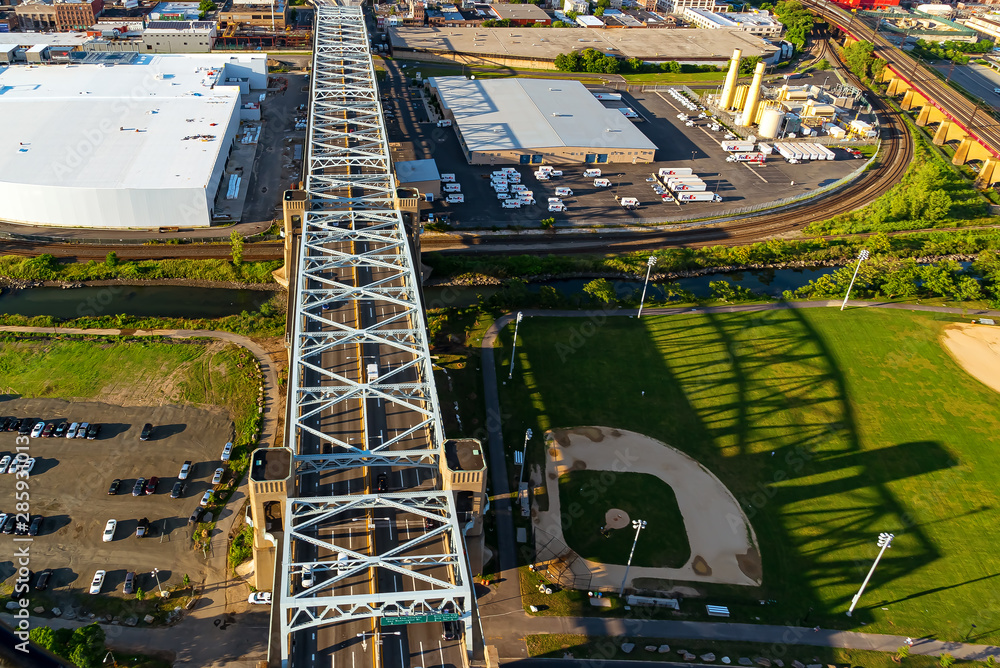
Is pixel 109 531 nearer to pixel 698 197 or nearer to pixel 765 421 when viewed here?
pixel 765 421

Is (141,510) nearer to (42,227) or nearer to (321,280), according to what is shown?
(321,280)

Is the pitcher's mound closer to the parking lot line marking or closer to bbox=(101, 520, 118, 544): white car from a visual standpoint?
bbox=(101, 520, 118, 544): white car

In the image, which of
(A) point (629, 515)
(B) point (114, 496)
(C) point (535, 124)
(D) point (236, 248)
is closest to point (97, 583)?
(B) point (114, 496)

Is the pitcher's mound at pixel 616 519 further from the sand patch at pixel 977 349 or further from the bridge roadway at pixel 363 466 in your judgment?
the sand patch at pixel 977 349

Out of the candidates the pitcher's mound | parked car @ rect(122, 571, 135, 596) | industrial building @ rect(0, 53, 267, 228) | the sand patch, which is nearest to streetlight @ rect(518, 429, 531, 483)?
the pitcher's mound

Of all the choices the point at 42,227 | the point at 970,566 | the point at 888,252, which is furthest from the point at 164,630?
the point at 888,252
